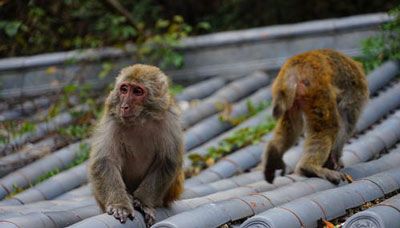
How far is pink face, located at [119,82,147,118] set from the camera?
18.8 ft

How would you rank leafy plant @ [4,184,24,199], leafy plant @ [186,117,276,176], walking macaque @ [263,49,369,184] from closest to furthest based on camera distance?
walking macaque @ [263,49,369,184], leafy plant @ [4,184,24,199], leafy plant @ [186,117,276,176]

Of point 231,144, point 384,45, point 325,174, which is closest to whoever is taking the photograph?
point 325,174

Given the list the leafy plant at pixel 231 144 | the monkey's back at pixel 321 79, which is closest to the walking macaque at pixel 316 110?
the monkey's back at pixel 321 79

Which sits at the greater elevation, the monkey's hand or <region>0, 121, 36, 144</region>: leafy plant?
the monkey's hand

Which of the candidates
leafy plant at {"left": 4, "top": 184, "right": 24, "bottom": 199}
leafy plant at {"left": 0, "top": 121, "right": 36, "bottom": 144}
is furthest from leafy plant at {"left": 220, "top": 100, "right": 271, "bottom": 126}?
leafy plant at {"left": 4, "top": 184, "right": 24, "bottom": 199}

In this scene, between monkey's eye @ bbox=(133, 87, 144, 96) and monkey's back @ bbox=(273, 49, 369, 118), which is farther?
monkey's back @ bbox=(273, 49, 369, 118)

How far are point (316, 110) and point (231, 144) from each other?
219cm

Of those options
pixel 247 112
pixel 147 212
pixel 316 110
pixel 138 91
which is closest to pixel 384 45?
pixel 247 112

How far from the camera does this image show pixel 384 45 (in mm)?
10227

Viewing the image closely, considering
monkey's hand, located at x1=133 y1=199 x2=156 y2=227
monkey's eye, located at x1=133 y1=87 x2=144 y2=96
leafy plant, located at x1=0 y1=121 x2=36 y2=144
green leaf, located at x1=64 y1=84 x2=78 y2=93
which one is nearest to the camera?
monkey's hand, located at x1=133 y1=199 x2=156 y2=227

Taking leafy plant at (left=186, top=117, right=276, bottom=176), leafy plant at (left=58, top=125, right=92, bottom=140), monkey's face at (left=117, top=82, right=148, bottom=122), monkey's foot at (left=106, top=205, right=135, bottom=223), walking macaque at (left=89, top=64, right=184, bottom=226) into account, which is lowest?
leafy plant at (left=58, top=125, right=92, bottom=140)

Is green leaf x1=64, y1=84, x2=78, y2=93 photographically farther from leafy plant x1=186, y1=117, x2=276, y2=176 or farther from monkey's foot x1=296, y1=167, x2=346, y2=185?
monkey's foot x1=296, y1=167, x2=346, y2=185

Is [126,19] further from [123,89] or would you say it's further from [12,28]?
[123,89]

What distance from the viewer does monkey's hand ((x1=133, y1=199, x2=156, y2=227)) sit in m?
5.70
